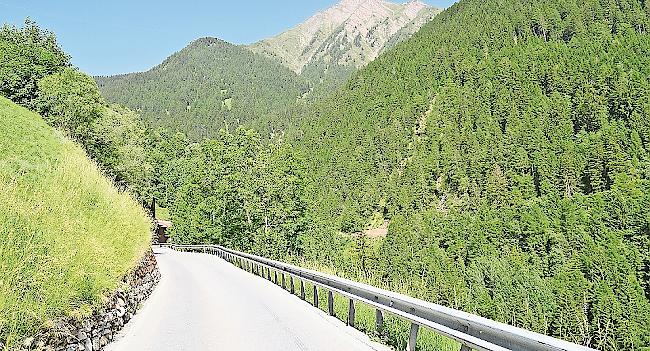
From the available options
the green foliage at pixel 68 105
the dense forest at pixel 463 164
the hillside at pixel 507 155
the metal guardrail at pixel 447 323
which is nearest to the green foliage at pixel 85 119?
the green foliage at pixel 68 105

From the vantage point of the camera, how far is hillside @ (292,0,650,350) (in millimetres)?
79125

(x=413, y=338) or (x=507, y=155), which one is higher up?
(x=507, y=155)

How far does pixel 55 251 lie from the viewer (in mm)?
7293

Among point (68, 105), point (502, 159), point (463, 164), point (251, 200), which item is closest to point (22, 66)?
point (68, 105)

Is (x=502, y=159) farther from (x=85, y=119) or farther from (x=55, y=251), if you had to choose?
(x=55, y=251)

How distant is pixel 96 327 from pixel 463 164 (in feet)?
411

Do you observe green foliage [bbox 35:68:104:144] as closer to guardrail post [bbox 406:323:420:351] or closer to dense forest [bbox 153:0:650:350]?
dense forest [bbox 153:0:650:350]

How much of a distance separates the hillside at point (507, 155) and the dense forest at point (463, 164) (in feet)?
1.37

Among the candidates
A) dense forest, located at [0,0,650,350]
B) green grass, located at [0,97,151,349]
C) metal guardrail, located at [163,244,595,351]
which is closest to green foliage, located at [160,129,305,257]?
dense forest, located at [0,0,650,350]

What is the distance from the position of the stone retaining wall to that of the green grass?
14 cm

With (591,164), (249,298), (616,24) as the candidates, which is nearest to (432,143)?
(591,164)

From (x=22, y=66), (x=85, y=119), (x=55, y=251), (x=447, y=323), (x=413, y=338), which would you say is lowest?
(x=413, y=338)

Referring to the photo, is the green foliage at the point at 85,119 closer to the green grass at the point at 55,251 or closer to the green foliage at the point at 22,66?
the green foliage at the point at 22,66

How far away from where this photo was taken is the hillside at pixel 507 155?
79.1 metres
